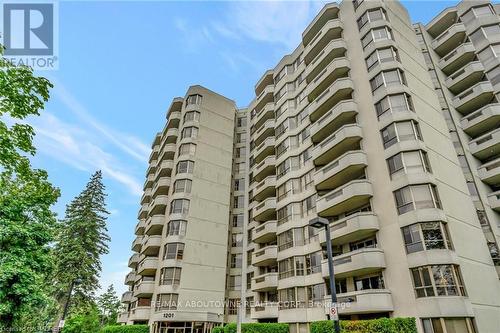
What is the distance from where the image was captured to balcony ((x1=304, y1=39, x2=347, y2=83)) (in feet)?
112

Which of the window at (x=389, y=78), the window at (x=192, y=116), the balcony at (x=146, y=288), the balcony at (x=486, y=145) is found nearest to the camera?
the window at (x=389, y=78)

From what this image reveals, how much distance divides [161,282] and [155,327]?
194 inches

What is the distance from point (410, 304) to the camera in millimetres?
20141

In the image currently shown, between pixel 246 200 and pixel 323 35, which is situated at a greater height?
pixel 323 35

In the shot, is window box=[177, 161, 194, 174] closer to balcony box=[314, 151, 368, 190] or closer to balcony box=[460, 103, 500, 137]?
balcony box=[314, 151, 368, 190]

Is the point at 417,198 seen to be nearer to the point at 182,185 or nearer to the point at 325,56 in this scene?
the point at 325,56

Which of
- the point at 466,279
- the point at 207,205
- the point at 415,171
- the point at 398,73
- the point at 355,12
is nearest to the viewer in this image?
the point at 466,279

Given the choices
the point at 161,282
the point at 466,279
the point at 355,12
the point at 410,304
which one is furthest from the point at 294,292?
the point at 355,12

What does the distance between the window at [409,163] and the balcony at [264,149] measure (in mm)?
20057

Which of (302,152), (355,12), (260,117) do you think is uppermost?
(355,12)

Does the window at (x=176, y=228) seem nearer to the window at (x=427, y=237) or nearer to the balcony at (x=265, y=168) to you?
the balcony at (x=265, y=168)

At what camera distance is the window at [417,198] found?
865 inches

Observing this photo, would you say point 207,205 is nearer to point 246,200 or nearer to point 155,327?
point 246,200

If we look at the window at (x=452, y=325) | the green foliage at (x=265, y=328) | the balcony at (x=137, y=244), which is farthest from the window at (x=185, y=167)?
the window at (x=452, y=325)
